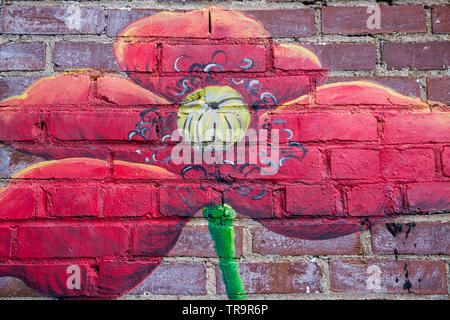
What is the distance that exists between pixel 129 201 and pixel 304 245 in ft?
1.49

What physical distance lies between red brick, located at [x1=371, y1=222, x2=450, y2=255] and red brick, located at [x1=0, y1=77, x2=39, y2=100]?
0.96 metres

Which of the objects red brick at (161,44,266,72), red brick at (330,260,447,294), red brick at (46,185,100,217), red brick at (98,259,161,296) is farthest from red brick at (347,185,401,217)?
red brick at (46,185,100,217)

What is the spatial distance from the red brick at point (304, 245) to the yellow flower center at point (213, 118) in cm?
27

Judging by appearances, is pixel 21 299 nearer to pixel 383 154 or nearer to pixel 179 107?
pixel 179 107

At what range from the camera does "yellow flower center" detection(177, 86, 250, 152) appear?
35.4 inches

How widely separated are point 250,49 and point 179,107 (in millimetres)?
243

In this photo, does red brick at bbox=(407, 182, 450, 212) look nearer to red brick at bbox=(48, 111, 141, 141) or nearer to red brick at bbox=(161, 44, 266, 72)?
red brick at bbox=(161, 44, 266, 72)

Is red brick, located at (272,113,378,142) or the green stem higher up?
red brick, located at (272,113,378,142)

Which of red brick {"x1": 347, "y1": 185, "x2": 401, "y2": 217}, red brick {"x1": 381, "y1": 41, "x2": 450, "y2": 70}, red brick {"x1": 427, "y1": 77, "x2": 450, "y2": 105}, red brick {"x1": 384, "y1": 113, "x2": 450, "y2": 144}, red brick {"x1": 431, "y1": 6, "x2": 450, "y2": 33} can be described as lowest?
red brick {"x1": 347, "y1": 185, "x2": 401, "y2": 217}

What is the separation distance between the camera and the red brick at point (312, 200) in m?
0.88

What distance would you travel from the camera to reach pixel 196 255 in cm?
87

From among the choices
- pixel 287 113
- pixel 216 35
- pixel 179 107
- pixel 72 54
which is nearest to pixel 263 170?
pixel 287 113

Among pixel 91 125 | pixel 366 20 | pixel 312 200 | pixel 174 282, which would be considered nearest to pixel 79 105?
pixel 91 125

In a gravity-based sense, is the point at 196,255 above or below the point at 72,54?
below
